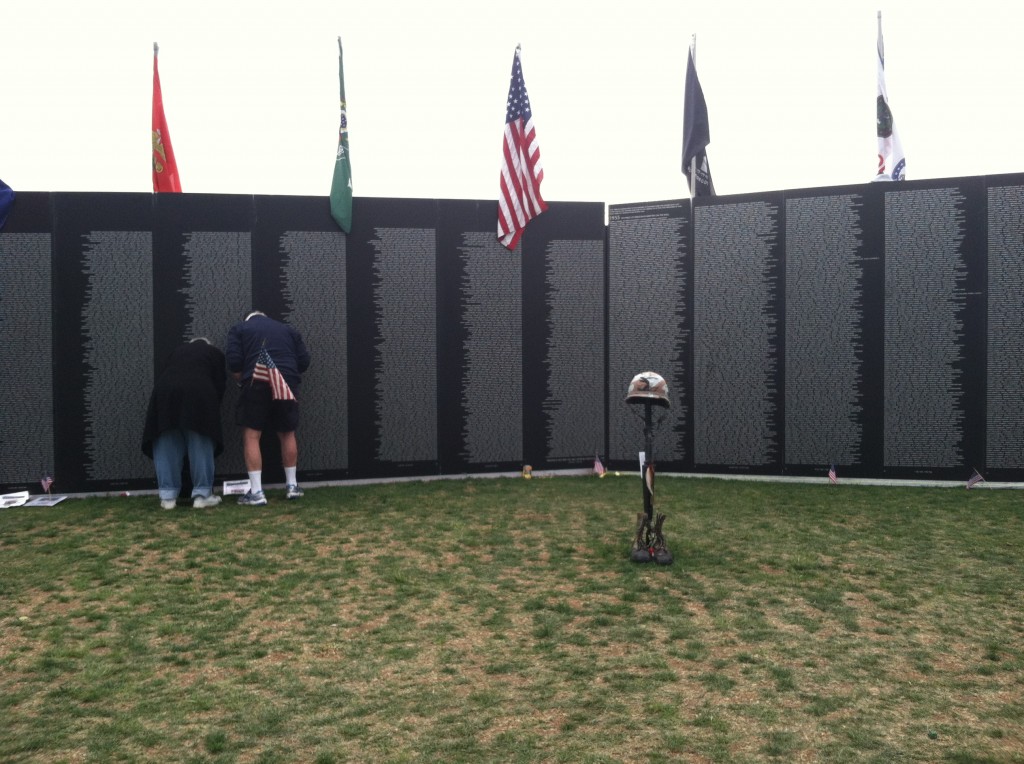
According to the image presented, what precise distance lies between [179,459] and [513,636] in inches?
179

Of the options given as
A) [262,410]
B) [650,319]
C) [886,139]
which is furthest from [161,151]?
[886,139]

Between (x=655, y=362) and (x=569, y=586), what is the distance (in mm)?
4450

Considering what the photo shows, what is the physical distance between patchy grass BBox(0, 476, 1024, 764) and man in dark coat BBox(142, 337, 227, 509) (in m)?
0.44

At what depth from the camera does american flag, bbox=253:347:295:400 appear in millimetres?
7711

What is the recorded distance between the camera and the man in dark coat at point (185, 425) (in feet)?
24.7

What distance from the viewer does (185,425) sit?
7.50m

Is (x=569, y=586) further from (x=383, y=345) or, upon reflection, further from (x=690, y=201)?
(x=690, y=201)

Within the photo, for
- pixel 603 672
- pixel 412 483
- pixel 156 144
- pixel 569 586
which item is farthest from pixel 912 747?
pixel 156 144

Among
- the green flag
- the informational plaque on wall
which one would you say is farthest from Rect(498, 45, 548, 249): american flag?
the green flag

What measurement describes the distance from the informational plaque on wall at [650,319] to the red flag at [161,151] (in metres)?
4.76

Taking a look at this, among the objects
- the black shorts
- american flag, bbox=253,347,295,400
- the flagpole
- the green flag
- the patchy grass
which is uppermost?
the flagpole

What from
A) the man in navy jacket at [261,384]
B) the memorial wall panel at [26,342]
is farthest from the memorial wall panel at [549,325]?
the man in navy jacket at [261,384]

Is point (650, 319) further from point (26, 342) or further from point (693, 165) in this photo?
point (26, 342)

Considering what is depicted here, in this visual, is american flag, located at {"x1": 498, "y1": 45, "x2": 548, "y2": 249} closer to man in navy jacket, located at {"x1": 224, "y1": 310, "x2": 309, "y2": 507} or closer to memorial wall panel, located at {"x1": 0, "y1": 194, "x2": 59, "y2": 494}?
man in navy jacket, located at {"x1": 224, "y1": 310, "x2": 309, "y2": 507}
